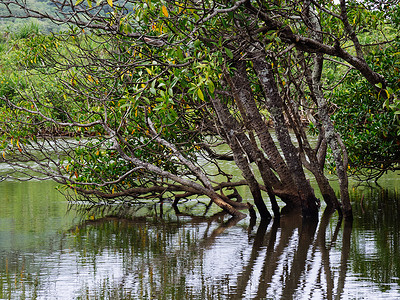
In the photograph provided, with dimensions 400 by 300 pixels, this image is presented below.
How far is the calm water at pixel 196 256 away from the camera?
613 cm

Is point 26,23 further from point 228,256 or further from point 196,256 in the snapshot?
point 228,256

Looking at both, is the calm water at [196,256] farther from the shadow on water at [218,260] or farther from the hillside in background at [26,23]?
the hillside in background at [26,23]

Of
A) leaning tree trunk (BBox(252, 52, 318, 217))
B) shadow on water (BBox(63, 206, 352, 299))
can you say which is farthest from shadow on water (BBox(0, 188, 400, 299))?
leaning tree trunk (BBox(252, 52, 318, 217))

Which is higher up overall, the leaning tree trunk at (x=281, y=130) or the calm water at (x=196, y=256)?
the leaning tree trunk at (x=281, y=130)

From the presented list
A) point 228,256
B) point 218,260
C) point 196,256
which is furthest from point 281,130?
point 218,260

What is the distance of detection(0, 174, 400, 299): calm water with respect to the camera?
613cm

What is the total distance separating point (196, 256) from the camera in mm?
7965

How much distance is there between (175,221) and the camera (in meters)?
11.4

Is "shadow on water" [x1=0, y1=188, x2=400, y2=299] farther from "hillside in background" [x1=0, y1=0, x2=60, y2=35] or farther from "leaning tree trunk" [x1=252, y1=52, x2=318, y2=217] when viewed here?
"hillside in background" [x1=0, y1=0, x2=60, y2=35]

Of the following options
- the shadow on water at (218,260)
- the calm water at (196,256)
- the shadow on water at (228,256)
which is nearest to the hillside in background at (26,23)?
the calm water at (196,256)

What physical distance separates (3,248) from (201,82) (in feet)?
16.5

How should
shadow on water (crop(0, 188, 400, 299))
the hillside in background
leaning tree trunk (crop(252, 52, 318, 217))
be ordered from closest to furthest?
shadow on water (crop(0, 188, 400, 299)) < leaning tree trunk (crop(252, 52, 318, 217)) < the hillside in background

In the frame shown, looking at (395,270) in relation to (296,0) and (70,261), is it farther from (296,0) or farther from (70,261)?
(70,261)

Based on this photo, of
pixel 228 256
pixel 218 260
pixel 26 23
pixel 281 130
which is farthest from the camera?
pixel 26 23
